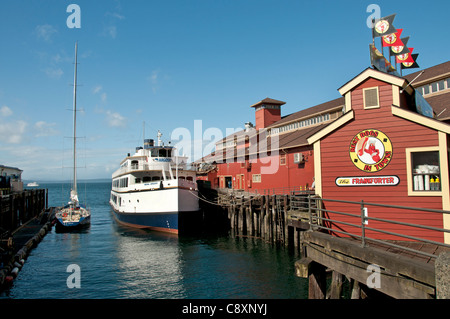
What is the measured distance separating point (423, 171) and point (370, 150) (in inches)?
74.6

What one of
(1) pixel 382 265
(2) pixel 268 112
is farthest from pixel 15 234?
(2) pixel 268 112

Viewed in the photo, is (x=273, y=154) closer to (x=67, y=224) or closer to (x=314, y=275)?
(x=314, y=275)

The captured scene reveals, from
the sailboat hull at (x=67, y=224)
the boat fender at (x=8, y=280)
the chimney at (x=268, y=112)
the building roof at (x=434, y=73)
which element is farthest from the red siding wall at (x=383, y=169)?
the chimney at (x=268, y=112)

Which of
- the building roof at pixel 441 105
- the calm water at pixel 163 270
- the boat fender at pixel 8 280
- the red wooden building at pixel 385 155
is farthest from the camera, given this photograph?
the building roof at pixel 441 105

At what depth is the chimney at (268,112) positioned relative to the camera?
44.0 meters

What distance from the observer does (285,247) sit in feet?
68.7

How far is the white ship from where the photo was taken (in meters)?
26.6

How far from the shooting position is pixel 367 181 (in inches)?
454

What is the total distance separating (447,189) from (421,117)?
266 cm

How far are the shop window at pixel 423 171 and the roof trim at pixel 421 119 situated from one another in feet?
2.48

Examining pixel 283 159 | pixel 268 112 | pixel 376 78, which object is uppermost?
pixel 268 112

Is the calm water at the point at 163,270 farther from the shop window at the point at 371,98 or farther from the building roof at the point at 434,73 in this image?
the building roof at the point at 434,73

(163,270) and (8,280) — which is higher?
(8,280)
